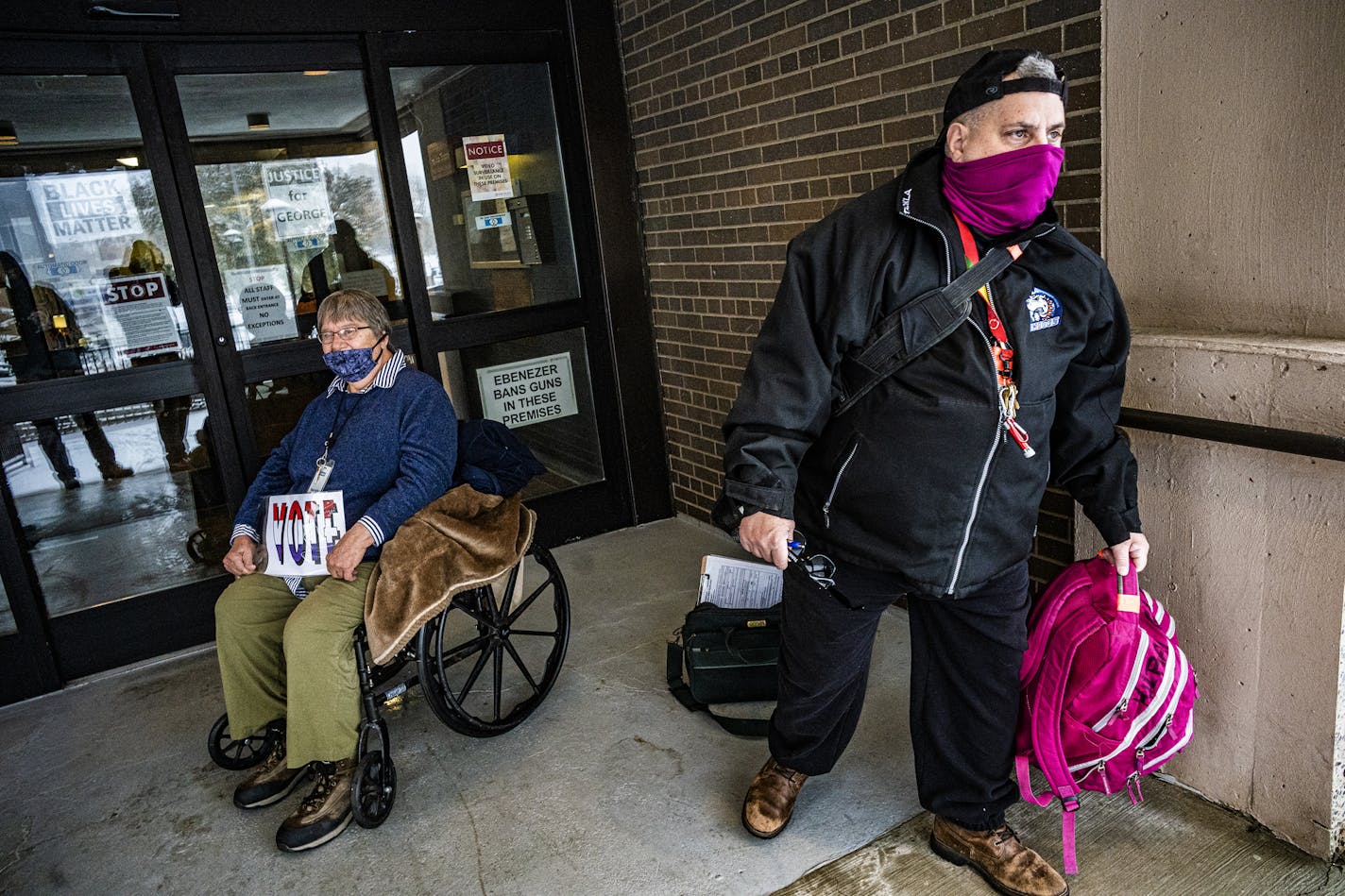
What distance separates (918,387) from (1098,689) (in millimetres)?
784

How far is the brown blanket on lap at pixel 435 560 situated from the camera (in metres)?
2.45

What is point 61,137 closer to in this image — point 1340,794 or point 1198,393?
point 1198,393

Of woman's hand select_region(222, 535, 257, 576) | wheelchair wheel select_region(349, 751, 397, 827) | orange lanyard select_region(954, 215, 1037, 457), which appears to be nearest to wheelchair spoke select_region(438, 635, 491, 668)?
wheelchair wheel select_region(349, 751, 397, 827)

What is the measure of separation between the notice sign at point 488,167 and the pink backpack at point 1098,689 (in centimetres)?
300

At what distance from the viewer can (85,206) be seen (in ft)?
11.4

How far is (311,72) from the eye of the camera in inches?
149

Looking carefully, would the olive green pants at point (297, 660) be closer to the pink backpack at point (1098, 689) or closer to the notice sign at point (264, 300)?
the notice sign at point (264, 300)

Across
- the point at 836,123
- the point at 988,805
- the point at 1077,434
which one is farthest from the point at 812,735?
the point at 836,123

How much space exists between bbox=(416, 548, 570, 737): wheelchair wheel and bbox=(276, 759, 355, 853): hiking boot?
0.30 m

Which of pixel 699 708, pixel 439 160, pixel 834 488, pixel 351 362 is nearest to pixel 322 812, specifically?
pixel 699 708

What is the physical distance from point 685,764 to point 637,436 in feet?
7.20

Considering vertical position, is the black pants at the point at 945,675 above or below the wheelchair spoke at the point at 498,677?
above

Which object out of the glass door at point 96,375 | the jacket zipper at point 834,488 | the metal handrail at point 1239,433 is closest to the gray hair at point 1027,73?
the jacket zipper at point 834,488

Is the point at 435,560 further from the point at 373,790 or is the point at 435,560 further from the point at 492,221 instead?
the point at 492,221
